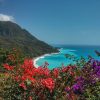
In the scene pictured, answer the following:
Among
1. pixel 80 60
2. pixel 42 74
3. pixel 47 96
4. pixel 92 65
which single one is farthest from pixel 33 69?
pixel 92 65

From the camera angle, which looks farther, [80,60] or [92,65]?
[80,60]

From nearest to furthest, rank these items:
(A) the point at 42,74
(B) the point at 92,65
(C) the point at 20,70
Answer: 1. (B) the point at 92,65
2. (A) the point at 42,74
3. (C) the point at 20,70

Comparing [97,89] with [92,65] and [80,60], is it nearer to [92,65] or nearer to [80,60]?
[92,65]

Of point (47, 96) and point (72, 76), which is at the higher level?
point (72, 76)

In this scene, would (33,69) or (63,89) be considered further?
(33,69)

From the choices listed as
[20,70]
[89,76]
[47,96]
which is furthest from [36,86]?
[20,70]

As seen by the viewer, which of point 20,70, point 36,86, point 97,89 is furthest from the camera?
point 20,70

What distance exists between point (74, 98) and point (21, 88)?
2020 mm

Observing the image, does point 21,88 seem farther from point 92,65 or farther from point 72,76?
point 92,65

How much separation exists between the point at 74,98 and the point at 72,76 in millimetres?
1178

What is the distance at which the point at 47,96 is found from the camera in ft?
30.7

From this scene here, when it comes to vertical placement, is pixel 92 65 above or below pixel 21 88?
above

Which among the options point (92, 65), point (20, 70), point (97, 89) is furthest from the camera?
point (20, 70)

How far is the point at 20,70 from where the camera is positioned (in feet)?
40.5
